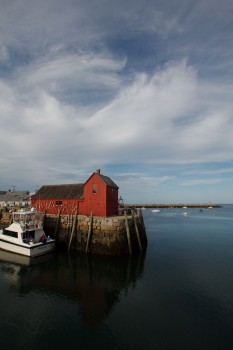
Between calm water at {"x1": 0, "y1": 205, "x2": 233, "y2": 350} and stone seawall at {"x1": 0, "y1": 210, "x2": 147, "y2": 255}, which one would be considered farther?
stone seawall at {"x1": 0, "y1": 210, "x2": 147, "y2": 255}

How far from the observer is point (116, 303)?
1612 cm

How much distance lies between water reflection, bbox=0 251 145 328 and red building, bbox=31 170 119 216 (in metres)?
6.12

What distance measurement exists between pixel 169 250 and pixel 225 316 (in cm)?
1684

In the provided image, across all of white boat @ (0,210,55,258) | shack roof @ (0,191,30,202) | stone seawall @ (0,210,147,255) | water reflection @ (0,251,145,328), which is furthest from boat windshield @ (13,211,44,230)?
shack roof @ (0,191,30,202)

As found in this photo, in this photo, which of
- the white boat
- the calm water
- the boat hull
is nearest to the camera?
the calm water

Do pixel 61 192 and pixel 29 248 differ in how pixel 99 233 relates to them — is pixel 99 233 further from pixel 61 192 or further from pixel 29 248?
pixel 61 192

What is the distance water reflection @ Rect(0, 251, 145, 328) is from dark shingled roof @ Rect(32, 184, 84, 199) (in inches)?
311

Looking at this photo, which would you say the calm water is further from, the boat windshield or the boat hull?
the boat windshield

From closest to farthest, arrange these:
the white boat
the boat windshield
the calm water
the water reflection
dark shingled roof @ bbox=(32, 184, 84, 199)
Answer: the calm water → the water reflection → the white boat → the boat windshield → dark shingled roof @ bbox=(32, 184, 84, 199)

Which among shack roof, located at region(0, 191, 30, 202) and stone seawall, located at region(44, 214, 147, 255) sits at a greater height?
shack roof, located at region(0, 191, 30, 202)

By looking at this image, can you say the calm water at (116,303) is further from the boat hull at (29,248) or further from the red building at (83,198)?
the red building at (83,198)

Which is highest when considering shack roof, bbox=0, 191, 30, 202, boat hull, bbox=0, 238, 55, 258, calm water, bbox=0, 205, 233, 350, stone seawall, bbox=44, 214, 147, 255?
shack roof, bbox=0, 191, 30, 202

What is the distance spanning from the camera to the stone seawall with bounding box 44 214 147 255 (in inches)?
1037

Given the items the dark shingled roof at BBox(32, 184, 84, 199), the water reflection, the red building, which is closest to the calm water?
the water reflection
